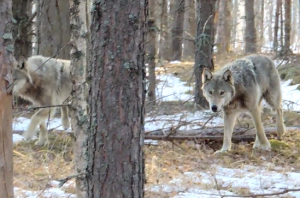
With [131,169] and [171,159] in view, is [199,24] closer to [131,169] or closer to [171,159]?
[171,159]

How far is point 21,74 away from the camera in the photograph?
7.71m

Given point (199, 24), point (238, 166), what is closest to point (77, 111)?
point (238, 166)

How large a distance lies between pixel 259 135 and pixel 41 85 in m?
3.95

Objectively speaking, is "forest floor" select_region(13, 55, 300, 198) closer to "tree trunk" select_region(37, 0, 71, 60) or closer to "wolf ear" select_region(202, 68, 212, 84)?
"wolf ear" select_region(202, 68, 212, 84)

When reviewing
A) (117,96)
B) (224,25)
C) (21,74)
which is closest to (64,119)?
(21,74)

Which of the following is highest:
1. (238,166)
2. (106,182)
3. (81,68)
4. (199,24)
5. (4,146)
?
(199,24)

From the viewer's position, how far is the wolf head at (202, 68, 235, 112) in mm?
7324

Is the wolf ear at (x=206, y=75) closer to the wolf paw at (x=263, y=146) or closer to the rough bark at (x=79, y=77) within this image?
the wolf paw at (x=263, y=146)

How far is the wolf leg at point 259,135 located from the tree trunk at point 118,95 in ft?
15.0

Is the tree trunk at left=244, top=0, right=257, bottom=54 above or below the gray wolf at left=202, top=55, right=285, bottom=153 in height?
above

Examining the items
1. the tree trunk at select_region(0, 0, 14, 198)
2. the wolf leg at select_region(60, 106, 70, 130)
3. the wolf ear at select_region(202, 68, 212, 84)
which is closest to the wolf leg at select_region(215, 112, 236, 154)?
the wolf ear at select_region(202, 68, 212, 84)

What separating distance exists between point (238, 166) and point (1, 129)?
4.10 m

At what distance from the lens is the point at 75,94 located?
4.68 meters

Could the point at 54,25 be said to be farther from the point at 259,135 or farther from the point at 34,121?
the point at 259,135
